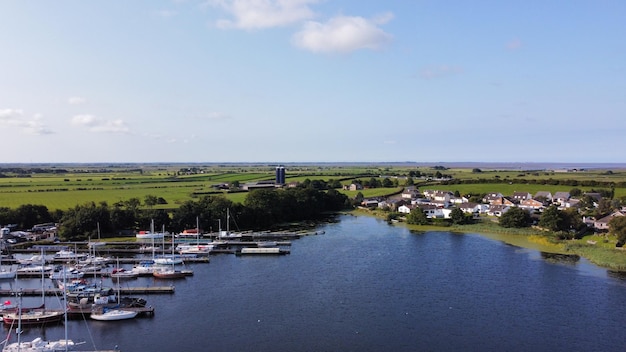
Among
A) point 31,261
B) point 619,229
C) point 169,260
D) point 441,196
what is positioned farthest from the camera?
point 441,196

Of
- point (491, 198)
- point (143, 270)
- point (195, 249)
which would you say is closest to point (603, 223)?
point (491, 198)

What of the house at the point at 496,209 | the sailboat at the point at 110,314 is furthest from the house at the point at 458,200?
the sailboat at the point at 110,314

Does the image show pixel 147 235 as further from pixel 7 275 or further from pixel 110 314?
pixel 110 314

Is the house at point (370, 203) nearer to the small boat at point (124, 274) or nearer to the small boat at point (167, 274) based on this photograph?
the small boat at point (167, 274)

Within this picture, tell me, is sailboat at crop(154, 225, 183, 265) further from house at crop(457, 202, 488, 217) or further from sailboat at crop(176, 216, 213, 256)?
house at crop(457, 202, 488, 217)

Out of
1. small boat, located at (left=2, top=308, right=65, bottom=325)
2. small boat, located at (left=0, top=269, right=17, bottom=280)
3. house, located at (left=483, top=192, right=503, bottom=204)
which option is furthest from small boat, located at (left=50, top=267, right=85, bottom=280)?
house, located at (left=483, top=192, right=503, bottom=204)

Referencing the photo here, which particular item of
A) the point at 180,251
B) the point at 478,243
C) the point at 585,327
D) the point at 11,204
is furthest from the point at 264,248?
the point at 11,204
